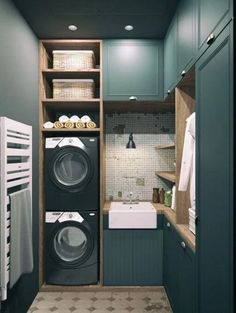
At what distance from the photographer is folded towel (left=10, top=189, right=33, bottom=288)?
1.94 m

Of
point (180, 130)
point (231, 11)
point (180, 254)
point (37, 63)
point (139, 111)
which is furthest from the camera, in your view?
point (139, 111)

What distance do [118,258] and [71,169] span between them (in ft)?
3.66

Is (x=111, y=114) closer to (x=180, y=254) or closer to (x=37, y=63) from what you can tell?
(x=37, y=63)

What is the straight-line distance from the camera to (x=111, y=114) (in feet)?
11.9

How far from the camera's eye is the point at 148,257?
2.99m

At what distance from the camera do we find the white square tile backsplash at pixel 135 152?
362 cm

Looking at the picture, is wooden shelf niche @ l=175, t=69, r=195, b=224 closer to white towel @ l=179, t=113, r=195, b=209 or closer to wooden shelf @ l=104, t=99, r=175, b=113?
white towel @ l=179, t=113, r=195, b=209

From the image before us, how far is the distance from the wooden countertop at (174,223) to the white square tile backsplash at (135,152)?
0.36m

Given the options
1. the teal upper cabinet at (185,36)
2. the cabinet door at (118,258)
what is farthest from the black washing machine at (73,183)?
the teal upper cabinet at (185,36)

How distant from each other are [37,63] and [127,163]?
1.64 meters

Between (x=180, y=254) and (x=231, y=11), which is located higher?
(x=231, y=11)

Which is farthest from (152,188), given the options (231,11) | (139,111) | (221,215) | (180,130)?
(231,11)

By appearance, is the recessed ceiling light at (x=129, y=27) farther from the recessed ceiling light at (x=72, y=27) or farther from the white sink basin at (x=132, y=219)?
the white sink basin at (x=132, y=219)

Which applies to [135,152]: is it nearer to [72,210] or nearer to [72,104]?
[72,104]
